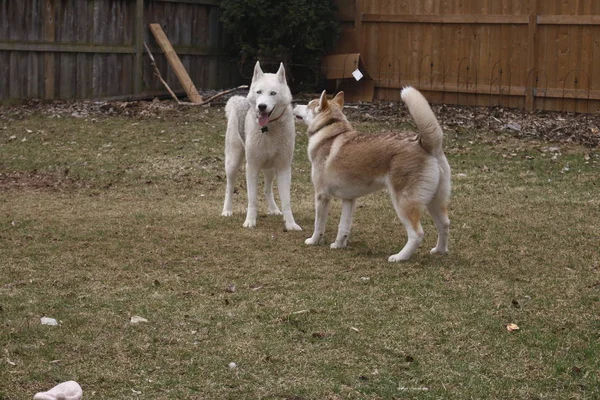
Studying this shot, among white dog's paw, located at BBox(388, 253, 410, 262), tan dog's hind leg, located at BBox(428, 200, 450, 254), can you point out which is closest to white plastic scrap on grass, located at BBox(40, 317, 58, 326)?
white dog's paw, located at BBox(388, 253, 410, 262)

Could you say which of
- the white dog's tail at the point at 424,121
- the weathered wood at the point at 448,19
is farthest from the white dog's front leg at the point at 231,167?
the weathered wood at the point at 448,19

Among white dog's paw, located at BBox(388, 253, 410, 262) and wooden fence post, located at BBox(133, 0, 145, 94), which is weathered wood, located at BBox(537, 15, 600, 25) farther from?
white dog's paw, located at BBox(388, 253, 410, 262)

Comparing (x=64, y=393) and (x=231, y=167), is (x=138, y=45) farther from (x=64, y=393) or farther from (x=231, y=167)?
(x=64, y=393)

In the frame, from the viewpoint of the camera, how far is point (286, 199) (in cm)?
845

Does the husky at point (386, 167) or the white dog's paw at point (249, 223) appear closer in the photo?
the husky at point (386, 167)

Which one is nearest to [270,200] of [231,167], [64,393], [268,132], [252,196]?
[231,167]

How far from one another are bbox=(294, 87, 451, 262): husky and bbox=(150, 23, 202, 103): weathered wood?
8.34m

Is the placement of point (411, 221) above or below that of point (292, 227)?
above

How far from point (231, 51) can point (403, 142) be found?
37.1 feet

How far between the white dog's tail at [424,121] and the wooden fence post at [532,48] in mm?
8999

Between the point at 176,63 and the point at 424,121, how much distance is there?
10.2m

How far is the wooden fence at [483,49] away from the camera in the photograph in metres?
14.8

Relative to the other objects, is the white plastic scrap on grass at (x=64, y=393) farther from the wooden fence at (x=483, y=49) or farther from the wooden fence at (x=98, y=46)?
the wooden fence at (x=483, y=49)

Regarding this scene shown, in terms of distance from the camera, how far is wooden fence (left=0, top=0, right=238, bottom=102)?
14820 millimetres
